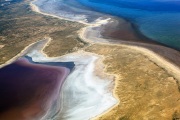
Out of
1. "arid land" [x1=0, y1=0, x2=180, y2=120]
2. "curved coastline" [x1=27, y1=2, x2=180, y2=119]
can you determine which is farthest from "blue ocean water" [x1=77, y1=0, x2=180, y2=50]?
"arid land" [x1=0, y1=0, x2=180, y2=120]

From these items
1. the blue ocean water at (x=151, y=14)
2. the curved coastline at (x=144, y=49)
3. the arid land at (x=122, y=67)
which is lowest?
the arid land at (x=122, y=67)

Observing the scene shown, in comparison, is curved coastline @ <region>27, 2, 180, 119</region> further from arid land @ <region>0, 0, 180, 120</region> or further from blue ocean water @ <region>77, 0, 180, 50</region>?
blue ocean water @ <region>77, 0, 180, 50</region>

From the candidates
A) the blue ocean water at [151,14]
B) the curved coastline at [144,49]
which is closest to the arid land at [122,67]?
the curved coastline at [144,49]

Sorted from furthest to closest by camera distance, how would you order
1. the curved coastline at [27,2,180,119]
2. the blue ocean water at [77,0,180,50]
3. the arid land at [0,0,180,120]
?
the blue ocean water at [77,0,180,50] → the curved coastline at [27,2,180,119] → the arid land at [0,0,180,120]

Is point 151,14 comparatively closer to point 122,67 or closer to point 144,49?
point 144,49

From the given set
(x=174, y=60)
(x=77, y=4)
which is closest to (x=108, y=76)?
(x=174, y=60)

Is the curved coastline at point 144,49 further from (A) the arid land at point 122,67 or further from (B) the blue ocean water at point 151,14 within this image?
(B) the blue ocean water at point 151,14
